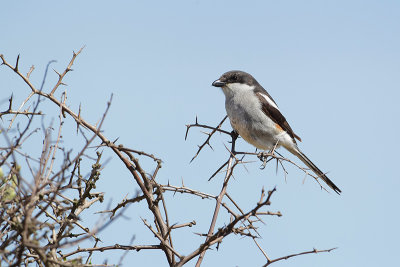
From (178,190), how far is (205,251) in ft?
1.41

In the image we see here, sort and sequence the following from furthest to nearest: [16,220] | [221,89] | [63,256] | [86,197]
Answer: [221,89], [86,197], [63,256], [16,220]

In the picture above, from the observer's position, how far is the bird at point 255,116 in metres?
5.76

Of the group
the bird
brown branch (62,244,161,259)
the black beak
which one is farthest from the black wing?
brown branch (62,244,161,259)

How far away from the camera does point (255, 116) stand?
5.80 m

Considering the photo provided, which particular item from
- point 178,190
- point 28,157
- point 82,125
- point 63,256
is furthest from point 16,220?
point 178,190

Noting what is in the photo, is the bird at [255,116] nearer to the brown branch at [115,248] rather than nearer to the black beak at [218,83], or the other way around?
the black beak at [218,83]

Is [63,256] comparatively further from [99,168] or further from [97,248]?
[99,168]

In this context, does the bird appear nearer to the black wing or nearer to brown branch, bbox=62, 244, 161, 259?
the black wing

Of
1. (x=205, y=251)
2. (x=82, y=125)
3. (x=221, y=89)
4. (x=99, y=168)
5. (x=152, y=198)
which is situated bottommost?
(x=205, y=251)

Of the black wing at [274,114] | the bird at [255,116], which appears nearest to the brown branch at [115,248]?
the bird at [255,116]

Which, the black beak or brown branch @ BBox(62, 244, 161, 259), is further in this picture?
the black beak

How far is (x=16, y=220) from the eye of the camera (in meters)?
2.21

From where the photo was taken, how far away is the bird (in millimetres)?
5762

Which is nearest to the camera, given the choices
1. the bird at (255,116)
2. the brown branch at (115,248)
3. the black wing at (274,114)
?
the brown branch at (115,248)
